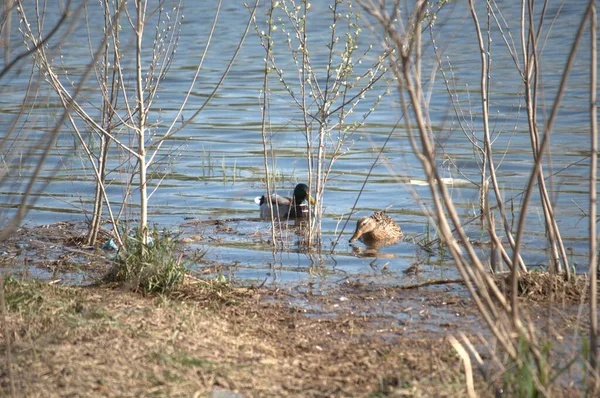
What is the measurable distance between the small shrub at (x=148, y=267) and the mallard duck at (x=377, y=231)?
3.16 metres

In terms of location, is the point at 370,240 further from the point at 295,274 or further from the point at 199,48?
the point at 199,48

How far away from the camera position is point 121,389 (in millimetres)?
4031

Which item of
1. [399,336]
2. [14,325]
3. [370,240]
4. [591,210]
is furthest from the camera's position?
[370,240]

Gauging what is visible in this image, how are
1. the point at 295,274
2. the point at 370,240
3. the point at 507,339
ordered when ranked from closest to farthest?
the point at 507,339 < the point at 295,274 < the point at 370,240

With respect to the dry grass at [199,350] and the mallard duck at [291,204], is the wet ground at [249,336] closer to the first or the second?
the dry grass at [199,350]

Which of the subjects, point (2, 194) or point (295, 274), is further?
point (2, 194)

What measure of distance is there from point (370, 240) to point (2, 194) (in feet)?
15.4

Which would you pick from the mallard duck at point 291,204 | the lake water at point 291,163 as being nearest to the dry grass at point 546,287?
the lake water at point 291,163

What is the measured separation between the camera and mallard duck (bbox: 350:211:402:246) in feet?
29.6

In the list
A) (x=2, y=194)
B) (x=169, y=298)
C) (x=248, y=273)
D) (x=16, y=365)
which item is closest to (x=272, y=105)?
(x=2, y=194)

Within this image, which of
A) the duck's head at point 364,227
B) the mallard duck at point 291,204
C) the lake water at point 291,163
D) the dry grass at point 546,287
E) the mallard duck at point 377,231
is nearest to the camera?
the dry grass at point 546,287

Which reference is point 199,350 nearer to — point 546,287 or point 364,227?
point 546,287

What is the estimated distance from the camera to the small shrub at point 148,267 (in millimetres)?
5902

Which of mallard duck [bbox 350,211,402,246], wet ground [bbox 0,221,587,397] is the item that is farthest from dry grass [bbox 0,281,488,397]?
mallard duck [bbox 350,211,402,246]
